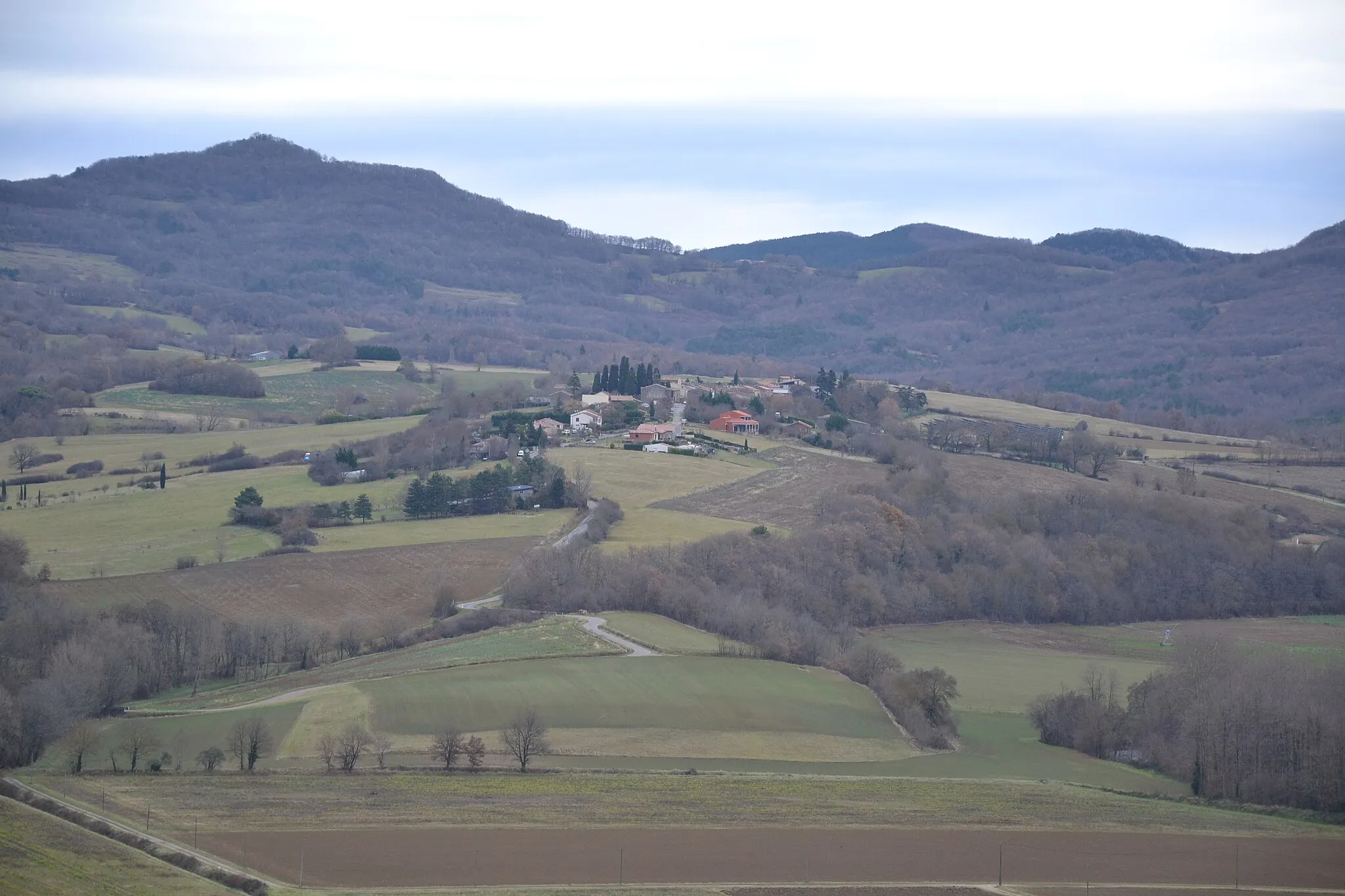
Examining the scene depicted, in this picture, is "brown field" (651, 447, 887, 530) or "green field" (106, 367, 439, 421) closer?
"brown field" (651, 447, 887, 530)

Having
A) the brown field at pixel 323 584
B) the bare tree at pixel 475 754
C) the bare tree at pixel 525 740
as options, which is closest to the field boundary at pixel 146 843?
the bare tree at pixel 475 754

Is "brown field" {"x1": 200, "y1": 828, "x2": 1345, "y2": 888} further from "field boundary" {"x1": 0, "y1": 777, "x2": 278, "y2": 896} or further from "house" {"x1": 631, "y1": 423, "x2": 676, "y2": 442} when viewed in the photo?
"house" {"x1": 631, "y1": 423, "x2": 676, "y2": 442}

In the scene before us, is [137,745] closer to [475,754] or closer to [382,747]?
[382,747]

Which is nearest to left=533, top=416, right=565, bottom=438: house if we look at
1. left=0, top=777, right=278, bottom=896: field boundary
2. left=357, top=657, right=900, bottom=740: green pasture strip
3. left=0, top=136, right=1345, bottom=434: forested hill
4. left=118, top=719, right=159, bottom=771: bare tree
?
left=357, top=657, right=900, bottom=740: green pasture strip

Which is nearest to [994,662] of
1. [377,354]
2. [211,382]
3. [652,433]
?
[652,433]

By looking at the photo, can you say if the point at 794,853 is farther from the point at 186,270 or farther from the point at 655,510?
the point at 186,270

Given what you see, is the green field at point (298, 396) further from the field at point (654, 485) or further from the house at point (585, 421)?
the field at point (654, 485)
